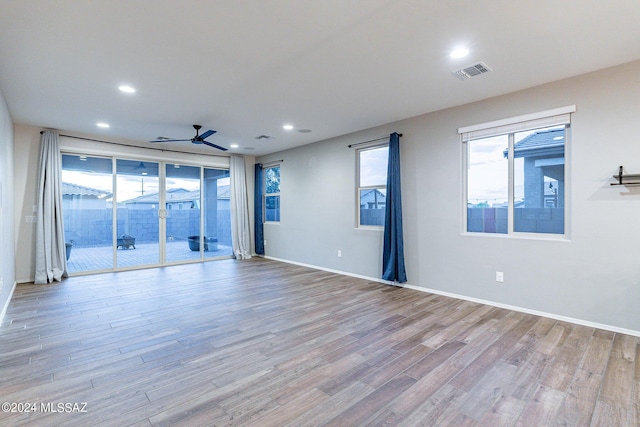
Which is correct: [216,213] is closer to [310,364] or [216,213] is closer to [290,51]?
[290,51]

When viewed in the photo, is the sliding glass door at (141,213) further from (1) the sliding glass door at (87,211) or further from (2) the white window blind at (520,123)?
(2) the white window blind at (520,123)

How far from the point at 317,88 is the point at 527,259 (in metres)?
3.30

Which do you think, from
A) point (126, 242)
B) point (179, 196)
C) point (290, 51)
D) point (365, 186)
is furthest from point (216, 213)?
point (290, 51)

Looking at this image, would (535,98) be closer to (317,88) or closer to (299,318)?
(317,88)

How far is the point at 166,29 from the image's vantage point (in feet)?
8.17

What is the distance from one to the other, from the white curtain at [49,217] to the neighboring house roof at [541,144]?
24.3 feet

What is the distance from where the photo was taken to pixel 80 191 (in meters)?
5.98

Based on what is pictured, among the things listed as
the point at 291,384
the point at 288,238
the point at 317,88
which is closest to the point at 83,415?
the point at 291,384

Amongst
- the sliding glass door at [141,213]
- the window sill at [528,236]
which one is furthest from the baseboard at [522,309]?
the sliding glass door at [141,213]

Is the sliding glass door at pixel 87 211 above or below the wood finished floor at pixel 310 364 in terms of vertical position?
above

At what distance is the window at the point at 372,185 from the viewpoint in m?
5.43

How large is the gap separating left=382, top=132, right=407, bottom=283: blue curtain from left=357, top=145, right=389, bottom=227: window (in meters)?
0.37

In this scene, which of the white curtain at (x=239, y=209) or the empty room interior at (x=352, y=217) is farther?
the white curtain at (x=239, y=209)

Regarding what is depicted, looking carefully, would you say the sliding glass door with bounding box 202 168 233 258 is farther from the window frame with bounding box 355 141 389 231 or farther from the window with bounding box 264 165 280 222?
the window frame with bounding box 355 141 389 231
